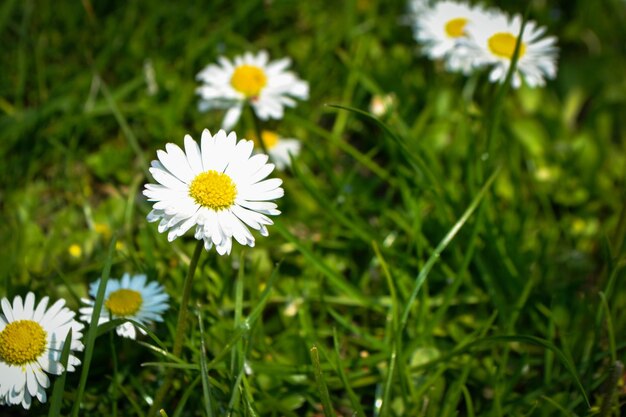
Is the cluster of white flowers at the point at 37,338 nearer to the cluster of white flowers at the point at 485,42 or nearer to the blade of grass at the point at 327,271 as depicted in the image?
the blade of grass at the point at 327,271

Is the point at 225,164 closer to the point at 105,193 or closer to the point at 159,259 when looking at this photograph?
the point at 159,259

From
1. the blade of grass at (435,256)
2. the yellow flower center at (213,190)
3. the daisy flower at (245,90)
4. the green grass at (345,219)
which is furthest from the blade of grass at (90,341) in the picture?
the daisy flower at (245,90)

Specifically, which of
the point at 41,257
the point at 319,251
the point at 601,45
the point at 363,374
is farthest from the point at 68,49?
the point at 601,45

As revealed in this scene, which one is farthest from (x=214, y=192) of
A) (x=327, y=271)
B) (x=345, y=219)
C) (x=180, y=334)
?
(x=345, y=219)

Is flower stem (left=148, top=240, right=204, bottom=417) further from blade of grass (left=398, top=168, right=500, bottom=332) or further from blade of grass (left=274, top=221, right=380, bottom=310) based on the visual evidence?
blade of grass (left=398, top=168, right=500, bottom=332)

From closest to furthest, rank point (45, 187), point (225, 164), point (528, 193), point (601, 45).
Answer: point (225, 164)
point (45, 187)
point (528, 193)
point (601, 45)

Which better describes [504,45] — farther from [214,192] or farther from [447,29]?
[214,192]

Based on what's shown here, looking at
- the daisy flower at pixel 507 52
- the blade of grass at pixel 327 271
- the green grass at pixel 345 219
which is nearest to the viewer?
the green grass at pixel 345 219
